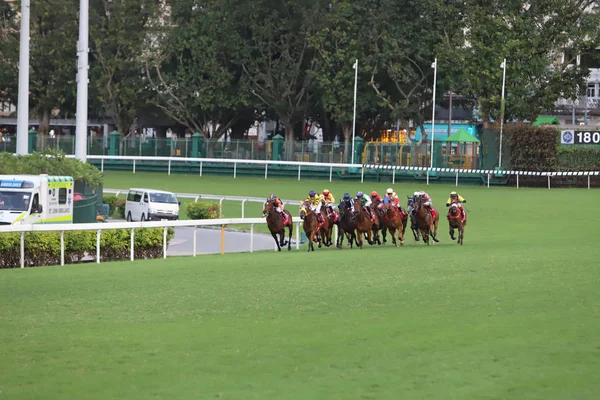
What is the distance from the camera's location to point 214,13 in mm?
67000

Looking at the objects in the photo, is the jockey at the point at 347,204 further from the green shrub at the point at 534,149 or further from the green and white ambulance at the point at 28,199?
the green shrub at the point at 534,149

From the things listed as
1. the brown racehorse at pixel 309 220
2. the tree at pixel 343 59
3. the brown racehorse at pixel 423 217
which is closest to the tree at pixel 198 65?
the tree at pixel 343 59

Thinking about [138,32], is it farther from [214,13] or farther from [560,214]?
[560,214]

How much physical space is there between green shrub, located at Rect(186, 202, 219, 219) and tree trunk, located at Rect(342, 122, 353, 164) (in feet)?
79.2

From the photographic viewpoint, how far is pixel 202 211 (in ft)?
117

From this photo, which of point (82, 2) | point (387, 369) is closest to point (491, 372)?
point (387, 369)

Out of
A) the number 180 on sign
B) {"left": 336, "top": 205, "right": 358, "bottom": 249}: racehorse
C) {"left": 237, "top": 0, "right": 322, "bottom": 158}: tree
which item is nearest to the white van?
{"left": 336, "top": 205, "right": 358, "bottom": 249}: racehorse

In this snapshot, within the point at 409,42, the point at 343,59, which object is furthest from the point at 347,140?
the point at 409,42

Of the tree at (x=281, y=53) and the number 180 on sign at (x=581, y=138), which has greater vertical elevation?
the tree at (x=281, y=53)

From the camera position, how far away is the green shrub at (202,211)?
116ft

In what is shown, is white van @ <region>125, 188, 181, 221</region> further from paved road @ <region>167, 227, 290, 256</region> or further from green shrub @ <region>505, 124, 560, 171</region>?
green shrub @ <region>505, 124, 560, 171</region>

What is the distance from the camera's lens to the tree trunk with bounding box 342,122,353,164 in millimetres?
59969

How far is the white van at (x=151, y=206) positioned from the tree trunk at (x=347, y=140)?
2218 centimetres

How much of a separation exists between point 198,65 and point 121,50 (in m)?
5.75
